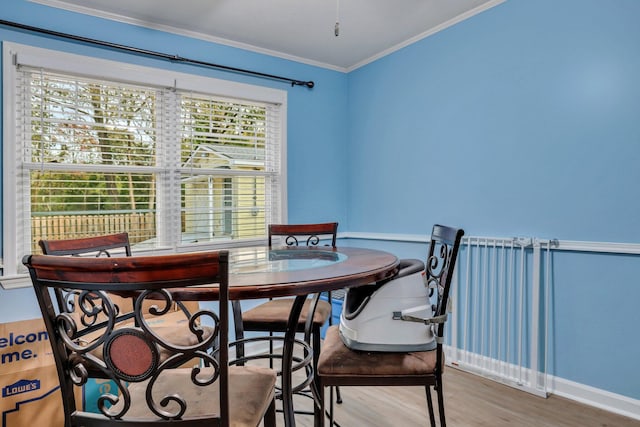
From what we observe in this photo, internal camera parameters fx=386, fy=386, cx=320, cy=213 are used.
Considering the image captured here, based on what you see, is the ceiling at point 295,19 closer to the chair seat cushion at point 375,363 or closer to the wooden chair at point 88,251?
the wooden chair at point 88,251

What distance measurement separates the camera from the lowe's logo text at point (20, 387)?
1761mm

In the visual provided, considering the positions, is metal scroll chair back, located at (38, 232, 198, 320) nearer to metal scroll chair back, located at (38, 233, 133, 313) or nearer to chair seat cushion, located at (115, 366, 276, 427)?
metal scroll chair back, located at (38, 233, 133, 313)

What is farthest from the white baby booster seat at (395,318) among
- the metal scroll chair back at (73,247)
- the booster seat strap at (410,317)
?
the metal scroll chair back at (73,247)

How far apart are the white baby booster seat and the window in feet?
5.95

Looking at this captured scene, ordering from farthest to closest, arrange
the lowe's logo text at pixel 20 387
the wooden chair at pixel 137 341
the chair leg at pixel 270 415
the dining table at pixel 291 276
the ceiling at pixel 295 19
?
1. the ceiling at pixel 295 19
2. the lowe's logo text at pixel 20 387
3. the chair leg at pixel 270 415
4. the dining table at pixel 291 276
5. the wooden chair at pixel 137 341

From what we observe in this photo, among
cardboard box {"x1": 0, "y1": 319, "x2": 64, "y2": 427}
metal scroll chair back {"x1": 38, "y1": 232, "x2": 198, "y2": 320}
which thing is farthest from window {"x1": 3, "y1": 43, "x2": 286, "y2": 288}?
metal scroll chair back {"x1": 38, "y1": 232, "x2": 198, "y2": 320}

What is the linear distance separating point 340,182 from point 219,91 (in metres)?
1.39

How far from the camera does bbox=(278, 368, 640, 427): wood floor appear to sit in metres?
2.02

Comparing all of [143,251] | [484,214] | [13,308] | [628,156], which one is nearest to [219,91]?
[143,251]

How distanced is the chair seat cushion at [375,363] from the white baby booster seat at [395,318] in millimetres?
28

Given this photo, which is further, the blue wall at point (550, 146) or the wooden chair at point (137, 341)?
the blue wall at point (550, 146)

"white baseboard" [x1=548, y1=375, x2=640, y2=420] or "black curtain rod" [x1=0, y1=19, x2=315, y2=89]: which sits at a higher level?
"black curtain rod" [x1=0, y1=19, x2=315, y2=89]

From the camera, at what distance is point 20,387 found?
5.90ft

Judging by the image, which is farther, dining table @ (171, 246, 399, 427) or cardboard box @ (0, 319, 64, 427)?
cardboard box @ (0, 319, 64, 427)
